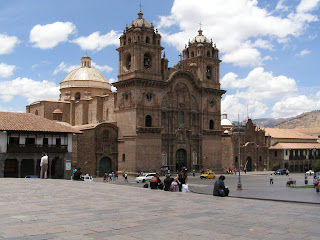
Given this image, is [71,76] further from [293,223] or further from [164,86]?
[293,223]

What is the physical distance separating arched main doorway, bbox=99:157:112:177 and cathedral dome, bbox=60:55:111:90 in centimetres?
1761

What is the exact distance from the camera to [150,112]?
5122 centimetres

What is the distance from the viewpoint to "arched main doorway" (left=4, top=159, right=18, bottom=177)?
42.2 meters

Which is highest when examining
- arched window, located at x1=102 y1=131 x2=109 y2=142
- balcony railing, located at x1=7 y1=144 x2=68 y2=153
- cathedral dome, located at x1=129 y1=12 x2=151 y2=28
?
cathedral dome, located at x1=129 y1=12 x2=151 y2=28

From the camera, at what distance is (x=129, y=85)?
5084 centimetres

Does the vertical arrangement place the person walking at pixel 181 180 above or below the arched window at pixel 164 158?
below

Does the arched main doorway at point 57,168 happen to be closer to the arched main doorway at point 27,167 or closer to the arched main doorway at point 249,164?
the arched main doorway at point 27,167

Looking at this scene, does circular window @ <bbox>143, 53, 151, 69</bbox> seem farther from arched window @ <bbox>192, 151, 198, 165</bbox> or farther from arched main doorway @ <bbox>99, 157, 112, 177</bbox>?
arched window @ <bbox>192, 151, 198, 165</bbox>

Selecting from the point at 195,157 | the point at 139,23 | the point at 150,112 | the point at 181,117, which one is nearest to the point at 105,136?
the point at 150,112

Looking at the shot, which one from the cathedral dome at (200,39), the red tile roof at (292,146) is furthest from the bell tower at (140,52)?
the red tile roof at (292,146)

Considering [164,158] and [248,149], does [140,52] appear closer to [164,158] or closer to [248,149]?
[164,158]

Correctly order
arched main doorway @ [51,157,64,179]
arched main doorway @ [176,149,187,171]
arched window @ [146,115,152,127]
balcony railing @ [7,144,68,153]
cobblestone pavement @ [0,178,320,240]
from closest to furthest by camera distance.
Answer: cobblestone pavement @ [0,178,320,240] < balcony railing @ [7,144,68,153] < arched main doorway @ [51,157,64,179] < arched window @ [146,115,152,127] < arched main doorway @ [176,149,187,171]

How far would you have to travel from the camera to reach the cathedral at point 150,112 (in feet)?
163

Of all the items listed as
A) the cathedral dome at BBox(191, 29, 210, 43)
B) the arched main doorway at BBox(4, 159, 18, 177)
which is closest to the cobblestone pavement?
the arched main doorway at BBox(4, 159, 18, 177)
